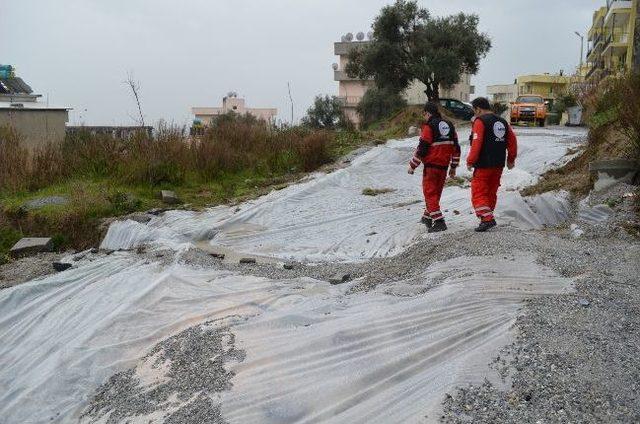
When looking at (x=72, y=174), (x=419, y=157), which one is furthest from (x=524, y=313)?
(x=72, y=174)

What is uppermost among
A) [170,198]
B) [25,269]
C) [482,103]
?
[482,103]

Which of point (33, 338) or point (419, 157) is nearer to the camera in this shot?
point (33, 338)

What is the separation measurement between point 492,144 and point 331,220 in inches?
122

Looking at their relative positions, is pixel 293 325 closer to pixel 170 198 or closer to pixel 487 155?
pixel 487 155

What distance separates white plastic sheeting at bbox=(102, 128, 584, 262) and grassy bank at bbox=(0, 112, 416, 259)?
1.04 meters

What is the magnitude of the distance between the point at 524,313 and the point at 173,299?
3131 mm

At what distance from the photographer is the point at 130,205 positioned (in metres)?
10.5

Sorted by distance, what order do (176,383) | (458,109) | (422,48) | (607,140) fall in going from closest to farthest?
(176,383), (607,140), (422,48), (458,109)

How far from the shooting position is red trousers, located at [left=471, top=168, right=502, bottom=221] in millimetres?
6828

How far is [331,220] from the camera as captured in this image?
9.13 m

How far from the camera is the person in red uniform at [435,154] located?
7.35 m

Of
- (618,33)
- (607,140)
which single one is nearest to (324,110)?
(618,33)

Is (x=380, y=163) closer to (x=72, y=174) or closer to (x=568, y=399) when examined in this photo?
(x=72, y=174)

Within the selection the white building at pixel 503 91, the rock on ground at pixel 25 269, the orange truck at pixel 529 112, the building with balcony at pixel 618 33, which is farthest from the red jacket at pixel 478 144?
the white building at pixel 503 91
